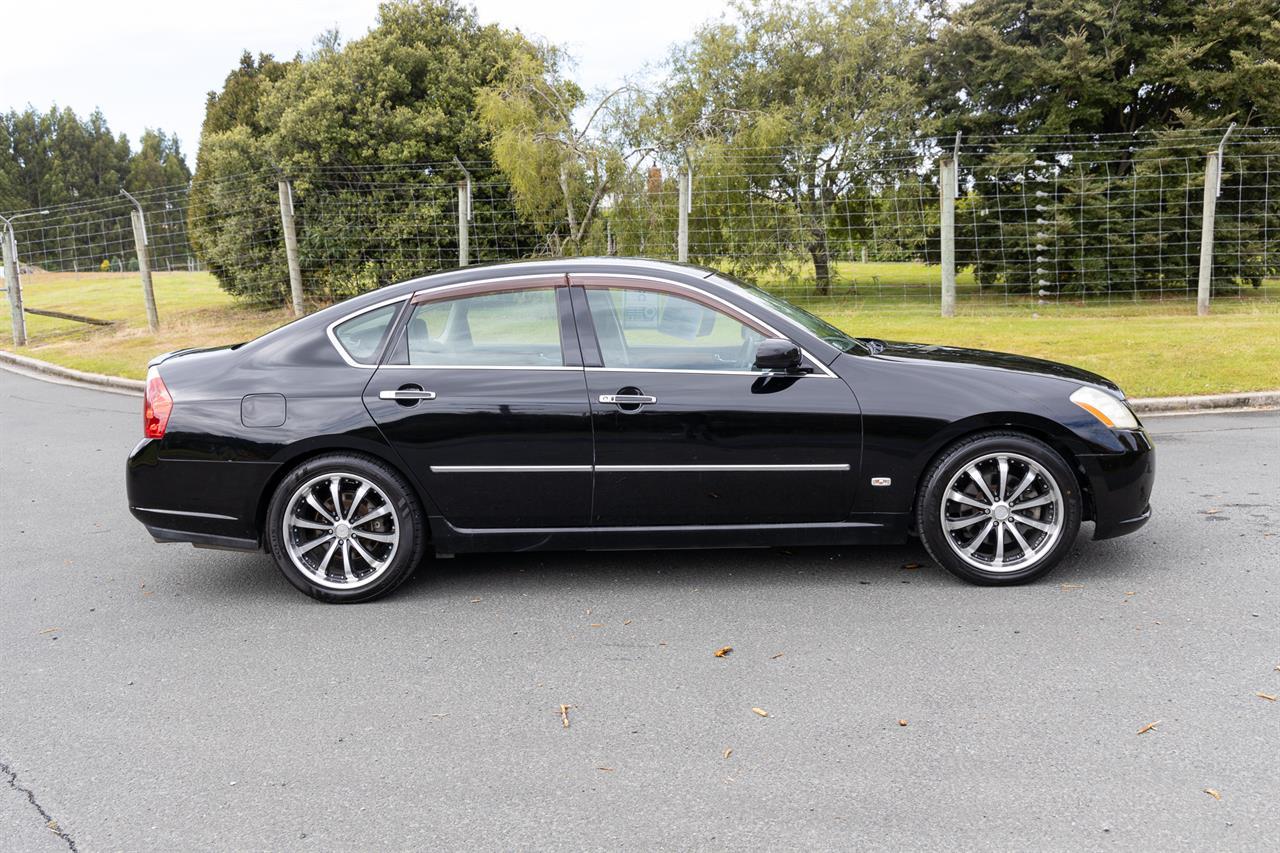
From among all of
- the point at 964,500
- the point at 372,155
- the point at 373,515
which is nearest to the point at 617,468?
the point at 373,515

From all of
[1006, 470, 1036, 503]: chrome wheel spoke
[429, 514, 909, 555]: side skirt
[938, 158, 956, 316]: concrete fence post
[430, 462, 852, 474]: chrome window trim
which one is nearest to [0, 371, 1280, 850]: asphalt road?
[429, 514, 909, 555]: side skirt

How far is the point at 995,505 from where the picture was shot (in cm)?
461

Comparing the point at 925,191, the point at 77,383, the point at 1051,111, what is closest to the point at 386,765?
the point at 77,383

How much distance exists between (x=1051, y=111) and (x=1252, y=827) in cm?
2207

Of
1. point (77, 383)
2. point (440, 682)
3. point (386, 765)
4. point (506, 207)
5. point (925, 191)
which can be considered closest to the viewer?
point (386, 765)

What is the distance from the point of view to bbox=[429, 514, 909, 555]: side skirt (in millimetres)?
4711

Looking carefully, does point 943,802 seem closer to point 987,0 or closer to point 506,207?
point 506,207

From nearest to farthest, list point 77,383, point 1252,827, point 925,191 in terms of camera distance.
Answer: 1. point 1252,827
2. point 77,383
3. point 925,191

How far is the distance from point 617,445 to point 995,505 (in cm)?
181

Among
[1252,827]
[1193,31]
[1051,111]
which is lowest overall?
[1252,827]

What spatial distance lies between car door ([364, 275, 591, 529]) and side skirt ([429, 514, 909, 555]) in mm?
59

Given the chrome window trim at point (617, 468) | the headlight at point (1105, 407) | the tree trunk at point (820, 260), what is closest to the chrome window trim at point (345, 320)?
the chrome window trim at point (617, 468)

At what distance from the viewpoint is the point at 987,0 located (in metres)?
22.1

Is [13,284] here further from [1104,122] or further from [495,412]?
[1104,122]
